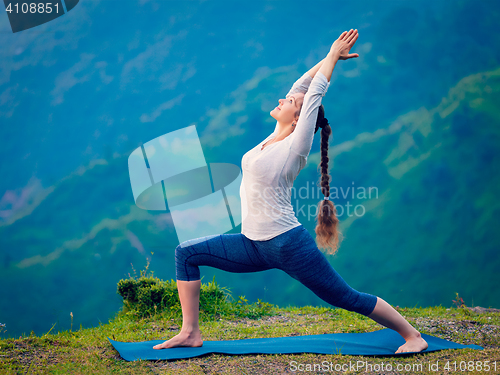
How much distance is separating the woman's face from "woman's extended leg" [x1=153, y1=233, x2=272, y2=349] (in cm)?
76

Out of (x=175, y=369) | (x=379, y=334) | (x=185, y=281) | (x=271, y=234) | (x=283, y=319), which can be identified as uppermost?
(x=271, y=234)

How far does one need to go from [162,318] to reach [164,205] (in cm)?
148

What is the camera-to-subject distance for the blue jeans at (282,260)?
2.29 m

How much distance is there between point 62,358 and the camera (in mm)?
2547

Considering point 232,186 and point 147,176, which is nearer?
point 232,186

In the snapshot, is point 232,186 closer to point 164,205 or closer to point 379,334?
point 164,205

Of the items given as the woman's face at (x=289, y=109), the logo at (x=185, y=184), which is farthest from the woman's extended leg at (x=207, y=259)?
the logo at (x=185, y=184)

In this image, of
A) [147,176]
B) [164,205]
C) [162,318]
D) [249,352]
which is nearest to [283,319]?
[162,318]

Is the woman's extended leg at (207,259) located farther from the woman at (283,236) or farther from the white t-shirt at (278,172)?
the white t-shirt at (278,172)

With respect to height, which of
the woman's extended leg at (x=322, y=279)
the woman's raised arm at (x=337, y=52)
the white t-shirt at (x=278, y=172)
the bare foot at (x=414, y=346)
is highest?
the woman's raised arm at (x=337, y=52)

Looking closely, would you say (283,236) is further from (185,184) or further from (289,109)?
(185,184)

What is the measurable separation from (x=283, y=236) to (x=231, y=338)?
1460 millimetres

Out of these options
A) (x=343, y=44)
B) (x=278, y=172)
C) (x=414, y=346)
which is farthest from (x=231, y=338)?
(x=343, y=44)

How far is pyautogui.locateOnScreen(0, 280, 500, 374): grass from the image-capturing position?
90.4 inches
